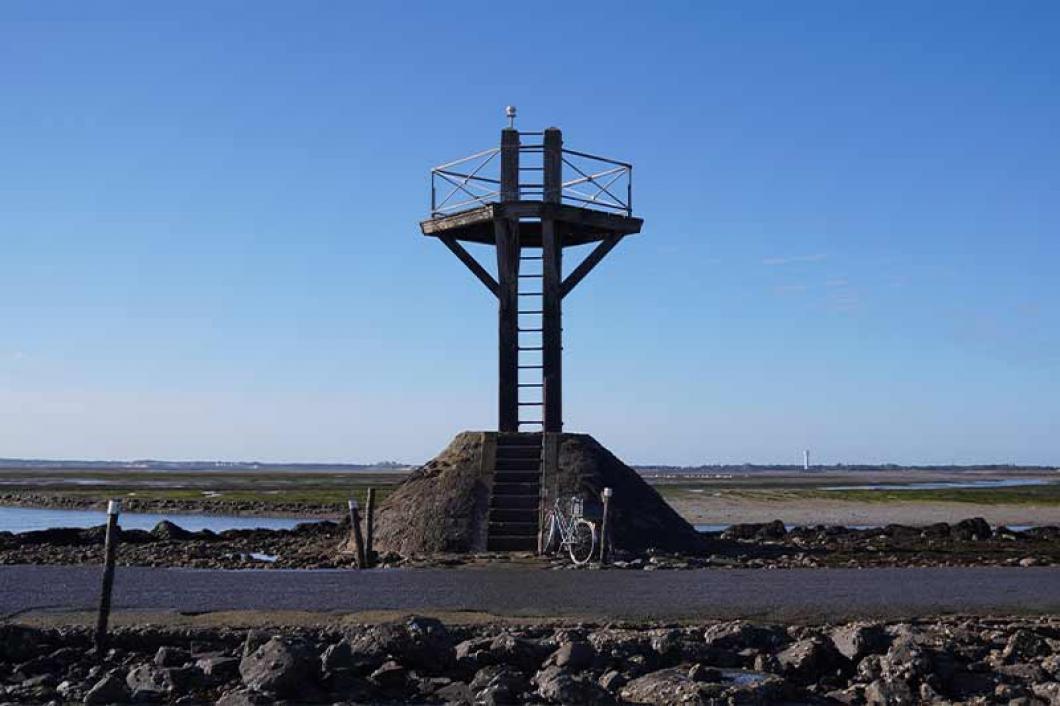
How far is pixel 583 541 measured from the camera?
24828mm

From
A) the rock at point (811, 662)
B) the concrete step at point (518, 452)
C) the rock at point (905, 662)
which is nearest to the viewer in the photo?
the rock at point (905, 662)

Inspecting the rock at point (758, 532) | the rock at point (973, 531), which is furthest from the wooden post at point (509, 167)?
the rock at point (973, 531)

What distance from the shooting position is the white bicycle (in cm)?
2461

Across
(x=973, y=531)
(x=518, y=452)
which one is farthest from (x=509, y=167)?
(x=973, y=531)

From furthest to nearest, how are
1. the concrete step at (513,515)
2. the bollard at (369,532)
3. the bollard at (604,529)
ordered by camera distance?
the concrete step at (513,515) < the bollard at (369,532) < the bollard at (604,529)

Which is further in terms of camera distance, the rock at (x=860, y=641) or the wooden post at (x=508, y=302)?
the wooden post at (x=508, y=302)

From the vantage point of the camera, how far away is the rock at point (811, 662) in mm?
13625

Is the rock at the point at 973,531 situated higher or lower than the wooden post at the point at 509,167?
lower

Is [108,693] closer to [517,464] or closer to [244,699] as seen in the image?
[244,699]

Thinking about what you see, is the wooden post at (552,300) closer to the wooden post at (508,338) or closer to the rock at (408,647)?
the wooden post at (508,338)

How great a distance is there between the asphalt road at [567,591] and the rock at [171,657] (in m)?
2.97

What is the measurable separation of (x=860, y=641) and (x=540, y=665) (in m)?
3.47

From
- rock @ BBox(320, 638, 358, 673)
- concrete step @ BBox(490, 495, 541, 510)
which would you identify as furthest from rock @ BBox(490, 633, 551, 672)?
concrete step @ BBox(490, 495, 541, 510)

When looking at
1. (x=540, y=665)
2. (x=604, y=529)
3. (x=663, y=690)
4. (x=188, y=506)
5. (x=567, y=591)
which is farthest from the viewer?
(x=188, y=506)
